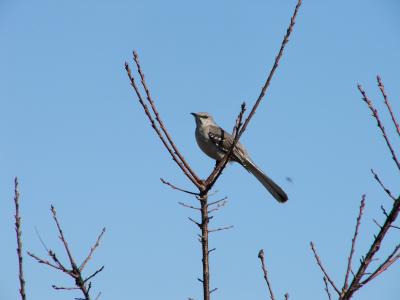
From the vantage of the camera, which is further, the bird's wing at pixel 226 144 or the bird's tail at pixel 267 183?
the bird's wing at pixel 226 144

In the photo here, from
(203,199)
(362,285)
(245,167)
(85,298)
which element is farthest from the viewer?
(245,167)

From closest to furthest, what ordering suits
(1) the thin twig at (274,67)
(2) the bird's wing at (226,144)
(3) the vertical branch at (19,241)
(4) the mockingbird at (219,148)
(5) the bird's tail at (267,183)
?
(3) the vertical branch at (19,241), (1) the thin twig at (274,67), (5) the bird's tail at (267,183), (4) the mockingbird at (219,148), (2) the bird's wing at (226,144)

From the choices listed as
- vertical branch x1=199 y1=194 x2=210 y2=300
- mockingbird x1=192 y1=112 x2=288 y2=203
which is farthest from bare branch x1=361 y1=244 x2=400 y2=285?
mockingbird x1=192 y1=112 x2=288 y2=203

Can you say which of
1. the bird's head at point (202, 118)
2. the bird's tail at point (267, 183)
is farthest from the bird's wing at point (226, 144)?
the bird's head at point (202, 118)

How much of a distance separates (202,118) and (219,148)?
3.67 ft

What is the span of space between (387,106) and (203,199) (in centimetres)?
132

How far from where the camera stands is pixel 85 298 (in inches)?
115

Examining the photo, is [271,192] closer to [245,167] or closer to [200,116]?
[245,167]

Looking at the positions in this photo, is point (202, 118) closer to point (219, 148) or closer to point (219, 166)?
point (219, 148)

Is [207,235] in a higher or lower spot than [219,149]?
lower

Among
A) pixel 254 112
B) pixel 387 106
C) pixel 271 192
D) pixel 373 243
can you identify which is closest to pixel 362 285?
pixel 373 243

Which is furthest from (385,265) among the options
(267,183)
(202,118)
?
(202,118)

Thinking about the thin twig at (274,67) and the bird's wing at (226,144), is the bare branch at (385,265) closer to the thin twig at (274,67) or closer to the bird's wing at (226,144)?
the thin twig at (274,67)

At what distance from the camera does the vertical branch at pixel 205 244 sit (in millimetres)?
2996
